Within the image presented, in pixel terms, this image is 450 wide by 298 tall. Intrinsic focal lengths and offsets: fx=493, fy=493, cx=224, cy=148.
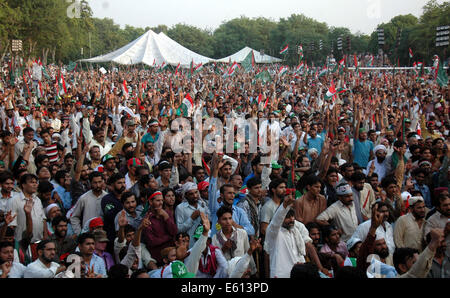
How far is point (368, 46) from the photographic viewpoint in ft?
144

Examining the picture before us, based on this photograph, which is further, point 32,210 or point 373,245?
point 32,210

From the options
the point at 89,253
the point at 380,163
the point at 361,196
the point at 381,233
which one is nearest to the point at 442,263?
the point at 381,233

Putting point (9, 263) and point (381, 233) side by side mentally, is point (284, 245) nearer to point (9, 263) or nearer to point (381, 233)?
point (381, 233)

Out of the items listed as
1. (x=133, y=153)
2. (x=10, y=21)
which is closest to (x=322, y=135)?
(x=133, y=153)

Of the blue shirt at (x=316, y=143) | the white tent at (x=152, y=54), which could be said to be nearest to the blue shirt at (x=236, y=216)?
the blue shirt at (x=316, y=143)

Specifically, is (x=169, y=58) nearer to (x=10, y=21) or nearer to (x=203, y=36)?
(x=10, y=21)

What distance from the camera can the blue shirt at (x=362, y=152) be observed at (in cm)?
754

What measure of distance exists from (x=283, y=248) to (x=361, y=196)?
5.31 feet

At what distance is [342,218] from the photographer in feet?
15.4

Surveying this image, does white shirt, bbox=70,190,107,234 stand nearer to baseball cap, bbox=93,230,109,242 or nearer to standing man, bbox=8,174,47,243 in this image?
standing man, bbox=8,174,47,243

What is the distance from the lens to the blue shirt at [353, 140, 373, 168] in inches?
297

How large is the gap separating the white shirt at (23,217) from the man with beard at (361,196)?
10.3 feet

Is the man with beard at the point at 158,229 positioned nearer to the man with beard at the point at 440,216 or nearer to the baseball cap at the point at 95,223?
the baseball cap at the point at 95,223
